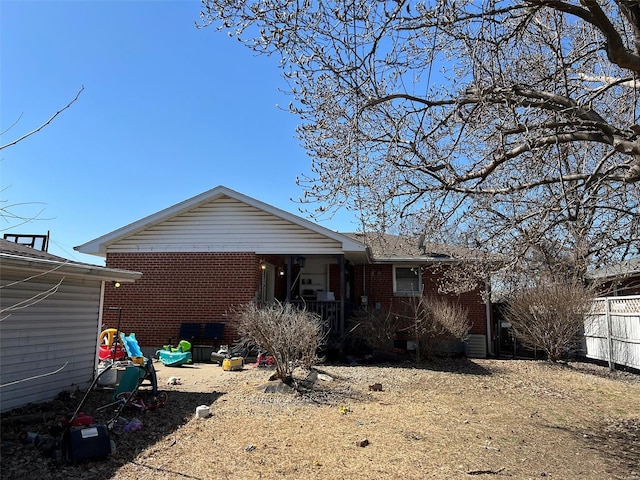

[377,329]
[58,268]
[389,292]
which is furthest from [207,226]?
[58,268]

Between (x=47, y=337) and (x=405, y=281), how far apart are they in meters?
11.6

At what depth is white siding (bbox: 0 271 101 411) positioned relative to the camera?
686 centimetres

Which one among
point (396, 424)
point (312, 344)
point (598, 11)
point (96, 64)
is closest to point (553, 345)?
point (312, 344)

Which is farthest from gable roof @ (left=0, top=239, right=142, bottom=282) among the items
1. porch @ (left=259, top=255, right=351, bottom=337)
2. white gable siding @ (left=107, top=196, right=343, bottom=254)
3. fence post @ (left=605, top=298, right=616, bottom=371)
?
fence post @ (left=605, top=298, right=616, bottom=371)

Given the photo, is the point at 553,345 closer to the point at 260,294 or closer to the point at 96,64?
the point at 260,294

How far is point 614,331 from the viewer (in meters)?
12.8

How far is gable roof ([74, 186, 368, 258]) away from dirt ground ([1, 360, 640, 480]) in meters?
4.38

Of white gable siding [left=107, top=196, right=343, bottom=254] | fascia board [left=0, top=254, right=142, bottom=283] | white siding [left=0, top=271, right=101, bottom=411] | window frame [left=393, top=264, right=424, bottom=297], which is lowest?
white siding [left=0, top=271, right=101, bottom=411]

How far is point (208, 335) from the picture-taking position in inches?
512

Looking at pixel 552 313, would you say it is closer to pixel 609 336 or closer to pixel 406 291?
pixel 609 336

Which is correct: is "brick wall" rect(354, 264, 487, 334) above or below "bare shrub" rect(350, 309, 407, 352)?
above

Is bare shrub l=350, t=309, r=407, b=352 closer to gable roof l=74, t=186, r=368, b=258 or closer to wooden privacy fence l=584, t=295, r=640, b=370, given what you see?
gable roof l=74, t=186, r=368, b=258

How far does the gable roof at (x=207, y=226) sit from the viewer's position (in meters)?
13.3

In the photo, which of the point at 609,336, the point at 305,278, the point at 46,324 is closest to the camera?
the point at 46,324
